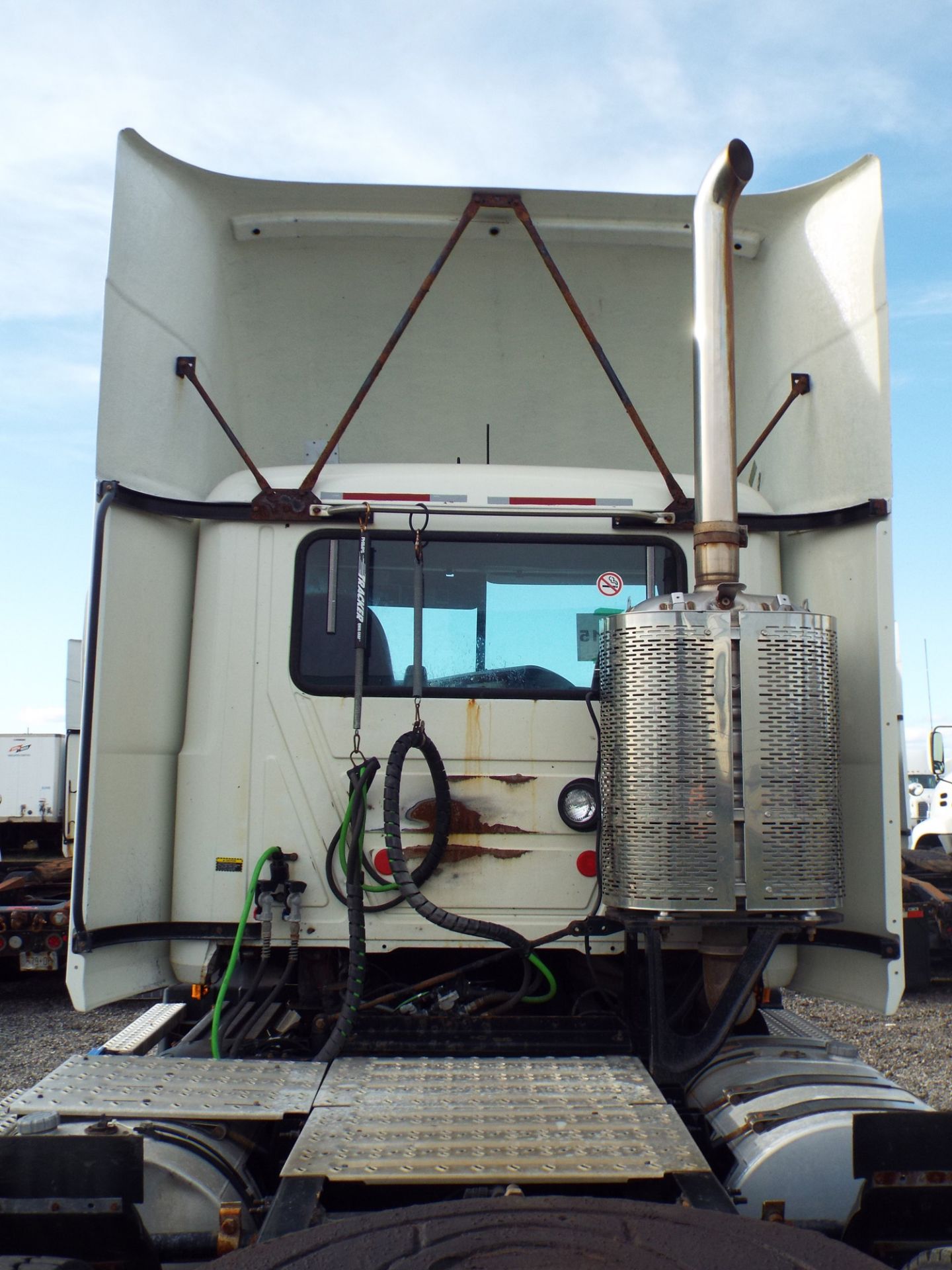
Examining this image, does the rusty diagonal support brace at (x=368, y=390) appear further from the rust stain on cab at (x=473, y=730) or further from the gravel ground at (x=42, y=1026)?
Result: the gravel ground at (x=42, y=1026)

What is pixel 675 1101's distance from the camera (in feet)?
10.9

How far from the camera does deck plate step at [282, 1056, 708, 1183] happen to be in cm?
247

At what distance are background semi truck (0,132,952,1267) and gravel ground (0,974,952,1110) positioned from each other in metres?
2.94

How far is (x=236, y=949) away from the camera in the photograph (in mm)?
3668

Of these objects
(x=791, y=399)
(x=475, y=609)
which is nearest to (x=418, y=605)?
(x=475, y=609)

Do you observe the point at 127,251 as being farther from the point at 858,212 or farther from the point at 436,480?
the point at 858,212

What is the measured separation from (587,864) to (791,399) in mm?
1915

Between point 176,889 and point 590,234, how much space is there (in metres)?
3.01

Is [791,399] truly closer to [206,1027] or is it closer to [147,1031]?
[206,1027]

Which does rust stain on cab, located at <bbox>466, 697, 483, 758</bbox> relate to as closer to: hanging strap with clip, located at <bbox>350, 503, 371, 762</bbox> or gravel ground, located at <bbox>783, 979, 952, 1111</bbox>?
hanging strap with clip, located at <bbox>350, 503, 371, 762</bbox>

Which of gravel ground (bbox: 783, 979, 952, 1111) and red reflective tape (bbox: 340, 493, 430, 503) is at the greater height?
red reflective tape (bbox: 340, 493, 430, 503)

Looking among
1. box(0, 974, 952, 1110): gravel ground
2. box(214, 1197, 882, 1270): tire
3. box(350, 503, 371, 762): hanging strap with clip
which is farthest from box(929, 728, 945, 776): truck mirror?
box(214, 1197, 882, 1270): tire

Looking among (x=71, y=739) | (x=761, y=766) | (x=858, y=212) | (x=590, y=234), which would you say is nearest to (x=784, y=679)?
(x=761, y=766)

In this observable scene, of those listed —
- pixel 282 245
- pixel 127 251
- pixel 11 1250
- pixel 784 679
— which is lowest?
pixel 11 1250
